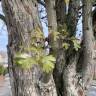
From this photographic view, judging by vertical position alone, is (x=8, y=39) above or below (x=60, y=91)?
above

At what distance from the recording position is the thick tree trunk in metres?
3.45

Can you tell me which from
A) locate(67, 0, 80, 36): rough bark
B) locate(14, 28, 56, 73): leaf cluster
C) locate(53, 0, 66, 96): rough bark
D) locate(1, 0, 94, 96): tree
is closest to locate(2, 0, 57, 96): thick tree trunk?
locate(1, 0, 94, 96): tree

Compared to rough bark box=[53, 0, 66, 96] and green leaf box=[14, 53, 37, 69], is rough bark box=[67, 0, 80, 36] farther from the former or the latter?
green leaf box=[14, 53, 37, 69]

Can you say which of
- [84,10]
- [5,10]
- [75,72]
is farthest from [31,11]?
[75,72]

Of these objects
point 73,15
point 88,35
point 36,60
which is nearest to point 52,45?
point 88,35

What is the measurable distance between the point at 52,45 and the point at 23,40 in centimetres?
34

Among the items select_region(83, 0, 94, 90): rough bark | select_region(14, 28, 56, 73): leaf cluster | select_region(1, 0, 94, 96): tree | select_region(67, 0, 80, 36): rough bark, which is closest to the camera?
select_region(14, 28, 56, 73): leaf cluster

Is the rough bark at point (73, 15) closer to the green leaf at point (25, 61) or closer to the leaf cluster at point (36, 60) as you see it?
the leaf cluster at point (36, 60)

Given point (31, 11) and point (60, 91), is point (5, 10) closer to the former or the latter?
point (31, 11)

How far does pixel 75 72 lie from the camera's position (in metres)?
4.10

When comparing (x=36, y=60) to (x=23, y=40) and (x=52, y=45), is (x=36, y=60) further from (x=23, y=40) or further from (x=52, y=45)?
(x=52, y=45)

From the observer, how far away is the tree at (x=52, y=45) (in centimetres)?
344

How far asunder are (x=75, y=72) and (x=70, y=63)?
12 centimetres

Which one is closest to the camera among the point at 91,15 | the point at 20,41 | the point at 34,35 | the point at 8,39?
the point at 34,35
